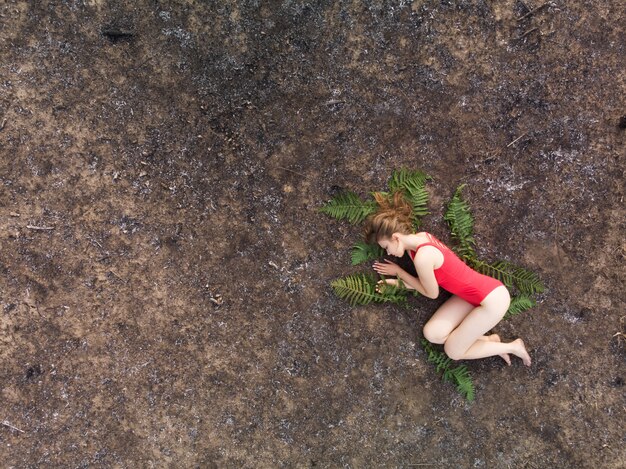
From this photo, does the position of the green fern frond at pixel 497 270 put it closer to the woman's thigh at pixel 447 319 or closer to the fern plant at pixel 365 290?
the woman's thigh at pixel 447 319

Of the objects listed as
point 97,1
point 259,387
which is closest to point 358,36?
point 97,1

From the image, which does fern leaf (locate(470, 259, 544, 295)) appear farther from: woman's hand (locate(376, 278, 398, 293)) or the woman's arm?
woman's hand (locate(376, 278, 398, 293))

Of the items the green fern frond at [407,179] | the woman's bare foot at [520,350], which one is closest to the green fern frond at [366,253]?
the green fern frond at [407,179]

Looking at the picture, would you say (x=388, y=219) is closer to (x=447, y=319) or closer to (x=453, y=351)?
(x=447, y=319)

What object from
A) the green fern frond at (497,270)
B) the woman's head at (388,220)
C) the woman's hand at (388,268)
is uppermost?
the woman's head at (388,220)

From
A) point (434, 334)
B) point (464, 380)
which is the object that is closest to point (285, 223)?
point (434, 334)

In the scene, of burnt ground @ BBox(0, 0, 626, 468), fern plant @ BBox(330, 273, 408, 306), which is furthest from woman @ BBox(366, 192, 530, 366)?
burnt ground @ BBox(0, 0, 626, 468)

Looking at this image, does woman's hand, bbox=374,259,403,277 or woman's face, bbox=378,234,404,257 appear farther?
woman's hand, bbox=374,259,403,277
